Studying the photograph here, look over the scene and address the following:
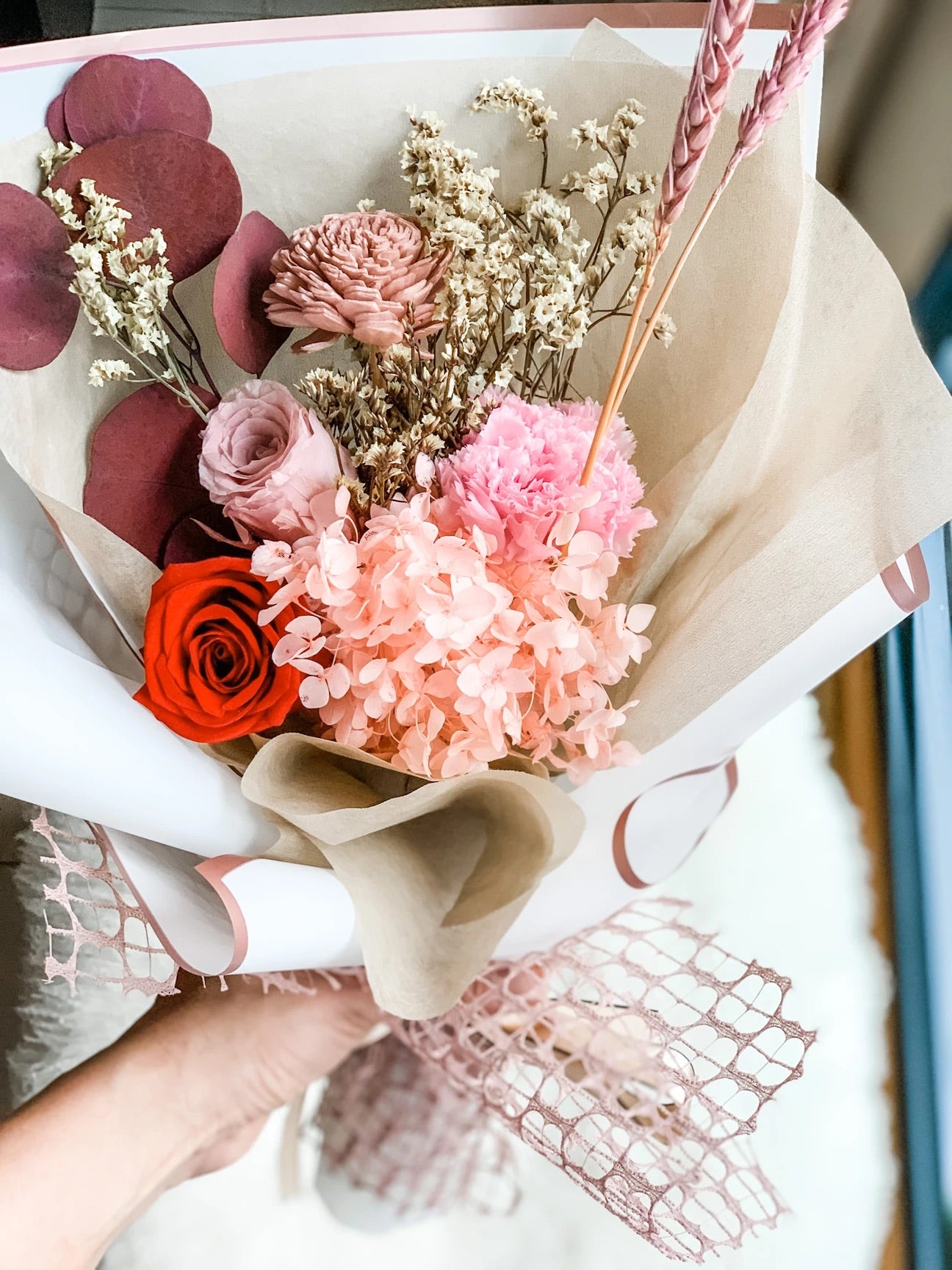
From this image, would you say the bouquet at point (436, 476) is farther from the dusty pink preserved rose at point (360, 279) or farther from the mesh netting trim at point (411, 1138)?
the mesh netting trim at point (411, 1138)

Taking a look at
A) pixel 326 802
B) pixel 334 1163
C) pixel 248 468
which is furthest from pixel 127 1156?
pixel 248 468

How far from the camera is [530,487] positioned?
37 cm

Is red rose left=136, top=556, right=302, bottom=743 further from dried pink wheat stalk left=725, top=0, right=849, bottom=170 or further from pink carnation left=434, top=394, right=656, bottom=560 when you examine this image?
dried pink wheat stalk left=725, top=0, right=849, bottom=170

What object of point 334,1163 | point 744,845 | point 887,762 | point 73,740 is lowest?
point 334,1163

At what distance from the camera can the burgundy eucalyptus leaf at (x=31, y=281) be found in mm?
385

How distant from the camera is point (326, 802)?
41 centimetres

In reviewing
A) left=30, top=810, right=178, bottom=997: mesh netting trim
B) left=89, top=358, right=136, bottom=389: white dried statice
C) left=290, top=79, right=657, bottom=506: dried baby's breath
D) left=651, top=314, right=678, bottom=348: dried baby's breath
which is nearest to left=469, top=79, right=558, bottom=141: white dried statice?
left=290, top=79, right=657, bottom=506: dried baby's breath

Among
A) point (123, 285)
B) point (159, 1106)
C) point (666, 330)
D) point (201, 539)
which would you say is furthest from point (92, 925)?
point (666, 330)

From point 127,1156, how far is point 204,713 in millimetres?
336

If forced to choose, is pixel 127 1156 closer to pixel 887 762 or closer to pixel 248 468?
pixel 248 468

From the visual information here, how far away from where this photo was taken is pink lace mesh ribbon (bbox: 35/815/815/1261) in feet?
1.40

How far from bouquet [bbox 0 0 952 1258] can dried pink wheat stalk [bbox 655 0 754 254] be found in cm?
3

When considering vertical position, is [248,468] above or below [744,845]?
above

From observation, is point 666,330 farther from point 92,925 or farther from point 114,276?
point 92,925
